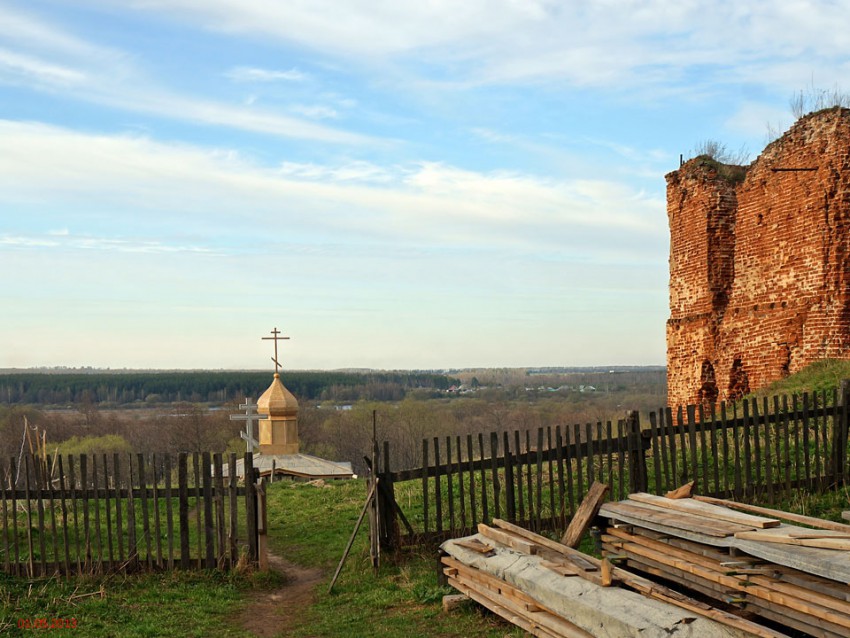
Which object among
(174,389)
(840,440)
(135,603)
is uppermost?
(840,440)

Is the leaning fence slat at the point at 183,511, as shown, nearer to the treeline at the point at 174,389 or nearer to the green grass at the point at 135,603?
the green grass at the point at 135,603

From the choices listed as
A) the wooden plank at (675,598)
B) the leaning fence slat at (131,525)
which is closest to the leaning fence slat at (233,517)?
the leaning fence slat at (131,525)

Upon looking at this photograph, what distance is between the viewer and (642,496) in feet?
28.7

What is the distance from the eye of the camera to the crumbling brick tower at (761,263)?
16.8 metres

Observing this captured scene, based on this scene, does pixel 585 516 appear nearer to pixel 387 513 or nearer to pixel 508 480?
pixel 508 480

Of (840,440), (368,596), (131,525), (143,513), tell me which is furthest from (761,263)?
(131,525)

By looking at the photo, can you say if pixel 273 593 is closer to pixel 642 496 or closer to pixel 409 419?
pixel 642 496

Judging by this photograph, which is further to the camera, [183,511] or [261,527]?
[261,527]

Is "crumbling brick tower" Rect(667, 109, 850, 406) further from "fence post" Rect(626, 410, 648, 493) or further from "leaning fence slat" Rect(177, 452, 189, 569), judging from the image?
"leaning fence slat" Rect(177, 452, 189, 569)

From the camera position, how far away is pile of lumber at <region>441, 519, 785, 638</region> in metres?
6.10

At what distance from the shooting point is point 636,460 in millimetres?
11070

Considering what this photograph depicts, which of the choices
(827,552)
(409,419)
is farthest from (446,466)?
(409,419)

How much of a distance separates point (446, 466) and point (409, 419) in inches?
3126

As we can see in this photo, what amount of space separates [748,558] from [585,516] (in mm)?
2257
